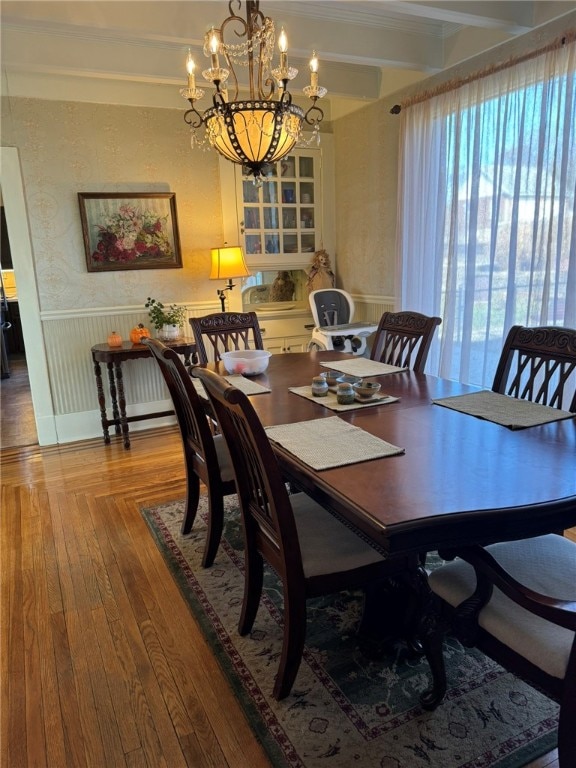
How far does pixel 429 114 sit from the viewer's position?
3506 mm

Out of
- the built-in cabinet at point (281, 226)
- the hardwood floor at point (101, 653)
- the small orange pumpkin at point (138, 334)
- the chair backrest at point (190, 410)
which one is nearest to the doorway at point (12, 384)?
the small orange pumpkin at point (138, 334)

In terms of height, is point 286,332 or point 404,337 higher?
point 404,337

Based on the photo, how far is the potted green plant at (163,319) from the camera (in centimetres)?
402

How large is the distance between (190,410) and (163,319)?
2049 mm

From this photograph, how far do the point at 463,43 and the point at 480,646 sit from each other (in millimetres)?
3550

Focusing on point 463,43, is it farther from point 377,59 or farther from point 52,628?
point 52,628

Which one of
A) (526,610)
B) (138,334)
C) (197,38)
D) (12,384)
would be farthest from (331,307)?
(12,384)

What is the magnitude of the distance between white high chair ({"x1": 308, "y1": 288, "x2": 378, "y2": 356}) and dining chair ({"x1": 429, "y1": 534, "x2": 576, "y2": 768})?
263 cm

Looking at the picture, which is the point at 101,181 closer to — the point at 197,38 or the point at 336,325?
the point at 197,38

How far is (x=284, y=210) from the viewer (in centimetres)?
461

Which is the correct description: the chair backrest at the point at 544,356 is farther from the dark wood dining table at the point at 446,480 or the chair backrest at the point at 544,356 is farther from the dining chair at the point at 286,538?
the dining chair at the point at 286,538

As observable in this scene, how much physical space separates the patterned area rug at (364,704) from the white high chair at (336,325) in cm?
231

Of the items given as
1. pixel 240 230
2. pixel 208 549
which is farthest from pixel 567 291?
pixel 240 230

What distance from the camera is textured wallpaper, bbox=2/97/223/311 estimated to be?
3.68 metres
